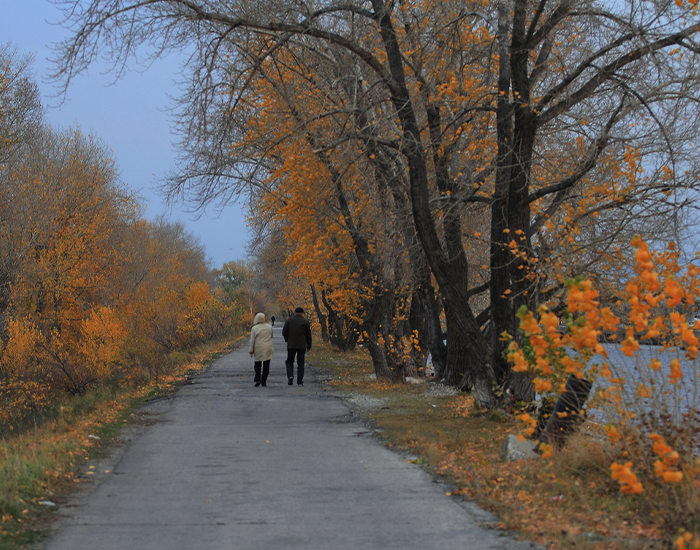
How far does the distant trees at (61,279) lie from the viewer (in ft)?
80.4

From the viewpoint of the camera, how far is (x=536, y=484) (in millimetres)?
7000

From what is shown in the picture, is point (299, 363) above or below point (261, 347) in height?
below

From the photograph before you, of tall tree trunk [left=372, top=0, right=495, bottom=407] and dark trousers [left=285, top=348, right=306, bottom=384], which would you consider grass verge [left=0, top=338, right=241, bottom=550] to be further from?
dark trousers [left=285, top=348, right=306, bottom=384]

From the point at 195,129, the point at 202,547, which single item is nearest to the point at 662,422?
the point at 202,547

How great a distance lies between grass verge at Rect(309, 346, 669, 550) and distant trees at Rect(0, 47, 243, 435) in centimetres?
1288

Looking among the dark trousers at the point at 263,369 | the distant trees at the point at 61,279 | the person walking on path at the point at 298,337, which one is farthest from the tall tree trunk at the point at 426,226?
the distant trees at the point at 61,279

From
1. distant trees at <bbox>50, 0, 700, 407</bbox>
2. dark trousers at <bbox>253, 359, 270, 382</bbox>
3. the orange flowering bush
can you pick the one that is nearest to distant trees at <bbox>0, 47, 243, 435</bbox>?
dark trousers at <bbox>253, 359, 270, 382</bbox>

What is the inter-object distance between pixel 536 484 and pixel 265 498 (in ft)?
7.66

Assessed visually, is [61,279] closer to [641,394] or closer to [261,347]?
[261,347]

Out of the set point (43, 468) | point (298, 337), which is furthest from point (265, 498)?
point (298, 337)

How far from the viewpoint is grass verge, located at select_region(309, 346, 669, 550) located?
5.56m

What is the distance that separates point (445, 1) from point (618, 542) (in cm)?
1050

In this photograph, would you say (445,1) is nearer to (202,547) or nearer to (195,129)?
(195,129)

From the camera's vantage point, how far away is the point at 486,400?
12766 mm
